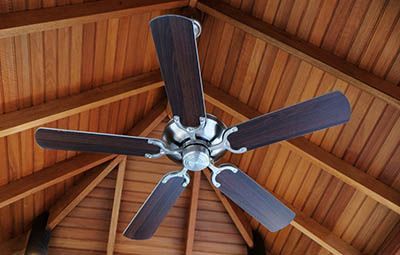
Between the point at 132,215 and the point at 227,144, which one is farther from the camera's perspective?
the point at 132,215

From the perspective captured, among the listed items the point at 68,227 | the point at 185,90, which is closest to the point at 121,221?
the point at 68,227

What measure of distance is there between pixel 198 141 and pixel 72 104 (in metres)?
1.53

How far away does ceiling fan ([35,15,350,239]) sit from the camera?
6.73 feet

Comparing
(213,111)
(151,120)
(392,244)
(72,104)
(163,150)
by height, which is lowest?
(392,244)

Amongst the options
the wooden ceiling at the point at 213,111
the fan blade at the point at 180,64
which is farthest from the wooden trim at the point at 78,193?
the fan blade at the point at 180,64

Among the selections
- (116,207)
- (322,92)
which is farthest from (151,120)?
(322,92)

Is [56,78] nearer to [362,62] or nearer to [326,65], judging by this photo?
[326,65]

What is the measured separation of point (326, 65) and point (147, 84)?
59.8 inches

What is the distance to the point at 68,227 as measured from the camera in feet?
16.5

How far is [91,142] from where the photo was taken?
8.49 ft

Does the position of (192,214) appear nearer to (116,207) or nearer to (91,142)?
(116,207)

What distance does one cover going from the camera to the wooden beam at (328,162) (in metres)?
3.85

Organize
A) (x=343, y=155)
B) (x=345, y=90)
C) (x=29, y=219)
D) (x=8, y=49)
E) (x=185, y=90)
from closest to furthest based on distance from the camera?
(x=185, y=90) < (x=8, y=49) < (x=345, y=90) < (x=343, y=155) < (x=29, y=219)

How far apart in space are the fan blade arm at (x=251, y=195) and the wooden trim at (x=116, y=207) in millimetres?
2348
